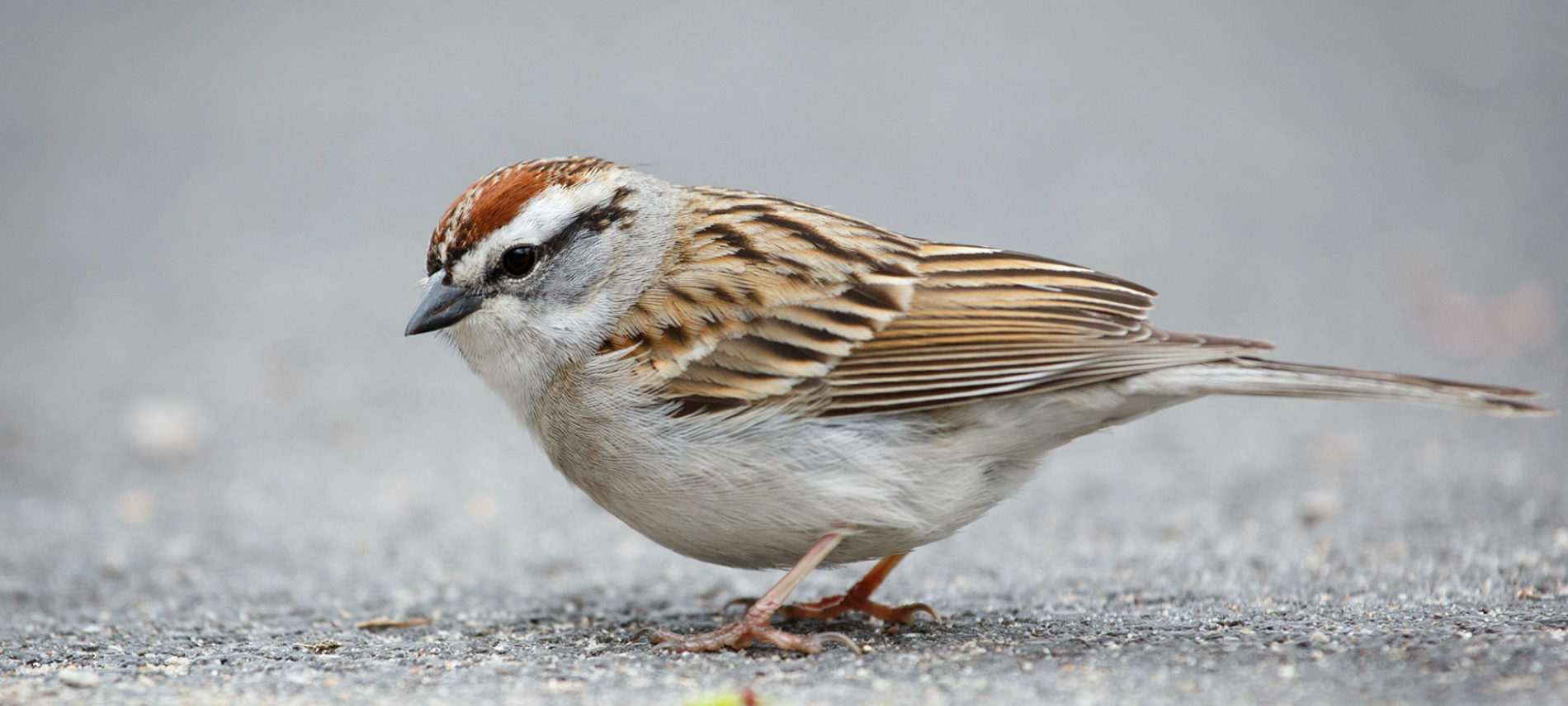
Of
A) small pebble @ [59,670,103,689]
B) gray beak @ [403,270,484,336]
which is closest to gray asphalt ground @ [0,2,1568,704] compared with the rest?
small pebble @ [59,670,103,689]

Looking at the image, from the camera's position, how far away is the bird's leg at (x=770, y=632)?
4.21 meters

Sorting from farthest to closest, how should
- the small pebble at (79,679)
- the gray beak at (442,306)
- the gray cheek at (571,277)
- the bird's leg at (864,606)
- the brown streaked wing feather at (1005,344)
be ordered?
the bird's leg at (864,606), the gray cheek at (571,277), the gray beak at (442,306), the brown streaked wing feather at (1005,344), the small pebble at (79,679)

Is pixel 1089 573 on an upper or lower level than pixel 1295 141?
lower

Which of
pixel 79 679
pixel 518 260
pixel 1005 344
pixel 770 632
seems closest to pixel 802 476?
pixel 770 632

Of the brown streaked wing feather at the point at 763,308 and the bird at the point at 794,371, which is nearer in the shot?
the bird at the point at 794,371

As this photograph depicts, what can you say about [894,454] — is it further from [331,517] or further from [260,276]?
[260,276]

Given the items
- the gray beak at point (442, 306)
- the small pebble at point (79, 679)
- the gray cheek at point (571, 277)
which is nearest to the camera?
the small pebble at point (79, 679)

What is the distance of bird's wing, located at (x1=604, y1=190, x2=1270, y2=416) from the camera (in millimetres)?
4148

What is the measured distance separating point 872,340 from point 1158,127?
8396 millimetres

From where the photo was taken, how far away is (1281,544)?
5691 mm

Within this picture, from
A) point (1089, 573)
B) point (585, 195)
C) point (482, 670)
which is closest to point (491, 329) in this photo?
point (585, 195)

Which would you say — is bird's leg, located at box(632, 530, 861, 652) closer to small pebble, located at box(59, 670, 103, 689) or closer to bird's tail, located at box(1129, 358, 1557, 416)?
bird's tail, located at box(1129, 358, 1557, 416)

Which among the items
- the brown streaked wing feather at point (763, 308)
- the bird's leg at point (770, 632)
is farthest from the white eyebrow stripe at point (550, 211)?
the bird's leg at point (770, 632)

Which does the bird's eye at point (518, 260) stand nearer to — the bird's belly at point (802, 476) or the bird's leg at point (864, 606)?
the bird's belly at point (802, 476)
